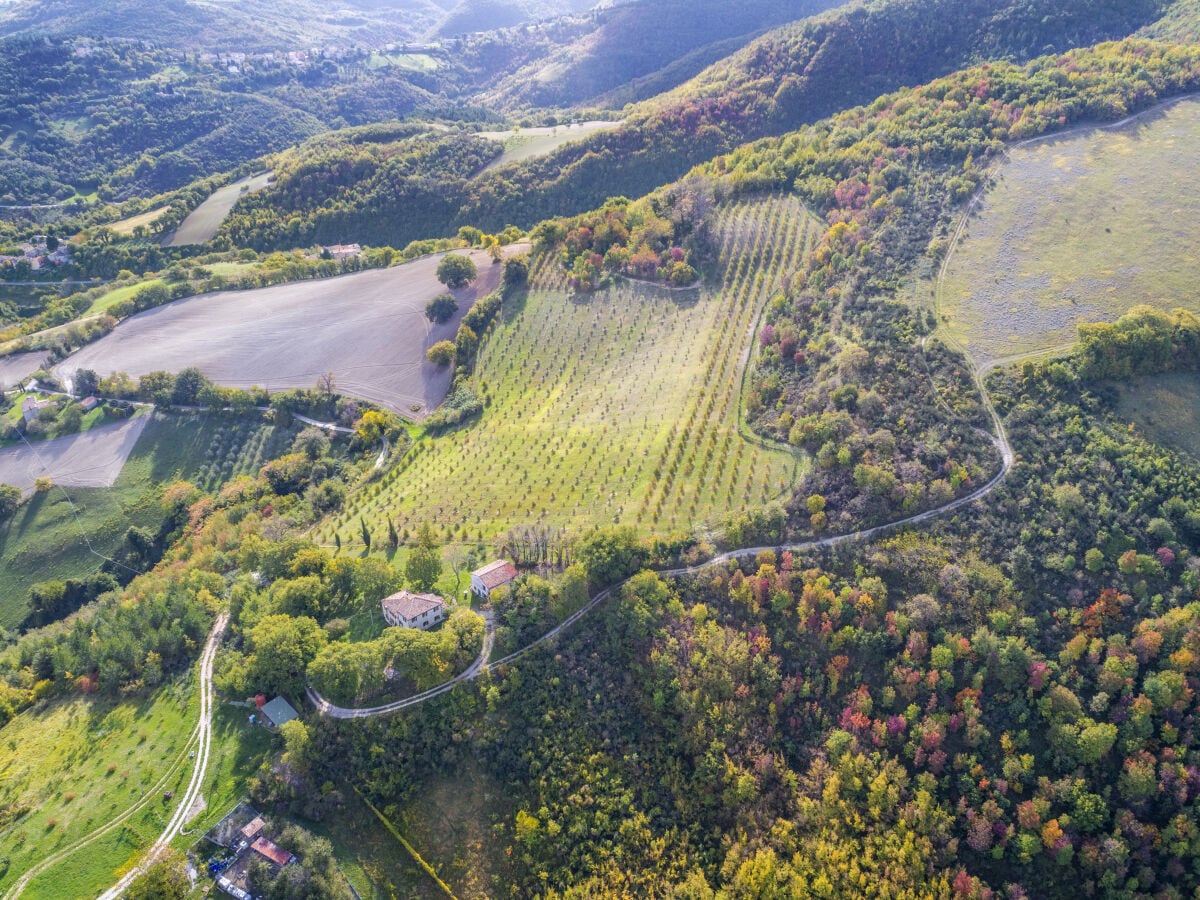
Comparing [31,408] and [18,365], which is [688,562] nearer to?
[31,408]

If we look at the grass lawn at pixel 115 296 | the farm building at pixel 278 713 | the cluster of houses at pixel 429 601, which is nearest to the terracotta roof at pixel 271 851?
the farm building at pixel 278 713

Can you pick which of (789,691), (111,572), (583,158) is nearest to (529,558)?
(789,691)

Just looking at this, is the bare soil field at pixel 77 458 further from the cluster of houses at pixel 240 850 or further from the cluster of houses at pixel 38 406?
the cluster of houses at pixel 240 850

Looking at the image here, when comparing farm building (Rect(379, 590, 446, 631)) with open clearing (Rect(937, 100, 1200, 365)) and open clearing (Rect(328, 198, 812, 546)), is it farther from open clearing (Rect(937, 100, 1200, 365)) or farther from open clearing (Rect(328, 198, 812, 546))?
open clearing (Rect(937, 100, 1200, 365))

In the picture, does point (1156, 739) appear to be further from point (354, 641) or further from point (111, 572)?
point (111, 572)

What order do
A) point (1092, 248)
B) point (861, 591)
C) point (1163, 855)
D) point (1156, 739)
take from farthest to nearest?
point (1092, 248)
point (861, 591)
point (1156, 739)
point (1163, 855)

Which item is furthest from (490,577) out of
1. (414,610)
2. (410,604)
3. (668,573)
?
(668,573)
